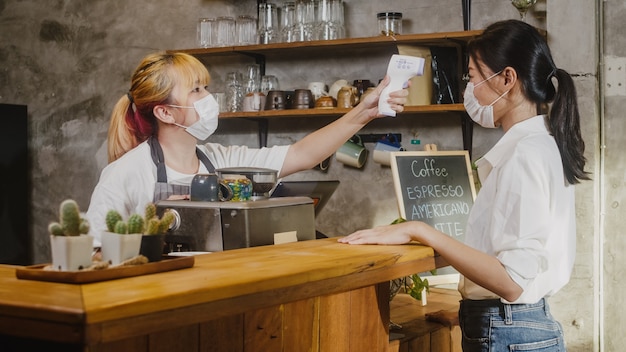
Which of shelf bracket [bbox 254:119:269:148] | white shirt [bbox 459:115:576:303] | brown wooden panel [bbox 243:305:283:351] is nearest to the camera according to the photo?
brown wooden panel [bbox 243:305:283:351]

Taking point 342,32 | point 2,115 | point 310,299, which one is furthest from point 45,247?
point 310,299

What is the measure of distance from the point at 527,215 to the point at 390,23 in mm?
2574

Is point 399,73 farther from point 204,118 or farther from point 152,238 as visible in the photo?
point 152,238

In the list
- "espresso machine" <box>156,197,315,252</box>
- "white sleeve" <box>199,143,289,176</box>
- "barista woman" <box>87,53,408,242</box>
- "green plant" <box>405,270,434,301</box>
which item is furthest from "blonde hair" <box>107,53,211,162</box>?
"green plant" <box>405,270,434,301</box>

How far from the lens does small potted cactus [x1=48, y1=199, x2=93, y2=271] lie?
1.55 metres

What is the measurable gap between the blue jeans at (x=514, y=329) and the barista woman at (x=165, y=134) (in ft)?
3.65

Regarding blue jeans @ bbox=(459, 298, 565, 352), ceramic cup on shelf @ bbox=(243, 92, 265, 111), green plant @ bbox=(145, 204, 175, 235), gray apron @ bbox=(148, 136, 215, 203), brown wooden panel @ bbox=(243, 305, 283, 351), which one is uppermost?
ceramic cup on shelf @ bbox=(243, 92, 265, 111)

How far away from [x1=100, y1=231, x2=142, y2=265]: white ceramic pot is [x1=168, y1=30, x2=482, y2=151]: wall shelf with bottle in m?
2.81

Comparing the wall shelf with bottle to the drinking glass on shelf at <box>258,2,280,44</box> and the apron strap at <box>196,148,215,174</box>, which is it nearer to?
the drinking glass on shelf at <box>258,2,280,44</box>

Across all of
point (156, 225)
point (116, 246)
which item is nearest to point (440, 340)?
point (156, 225)

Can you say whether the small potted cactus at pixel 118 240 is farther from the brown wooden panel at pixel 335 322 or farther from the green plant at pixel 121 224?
the brown wooden panel at pixel 335 322

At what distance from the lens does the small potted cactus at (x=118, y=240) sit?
165cm

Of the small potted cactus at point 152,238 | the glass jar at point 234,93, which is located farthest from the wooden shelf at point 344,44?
the small potted cactus at point 152,238

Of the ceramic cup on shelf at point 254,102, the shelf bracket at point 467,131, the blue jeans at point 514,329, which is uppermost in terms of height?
the ceramic cup on shelf at point 254,102
